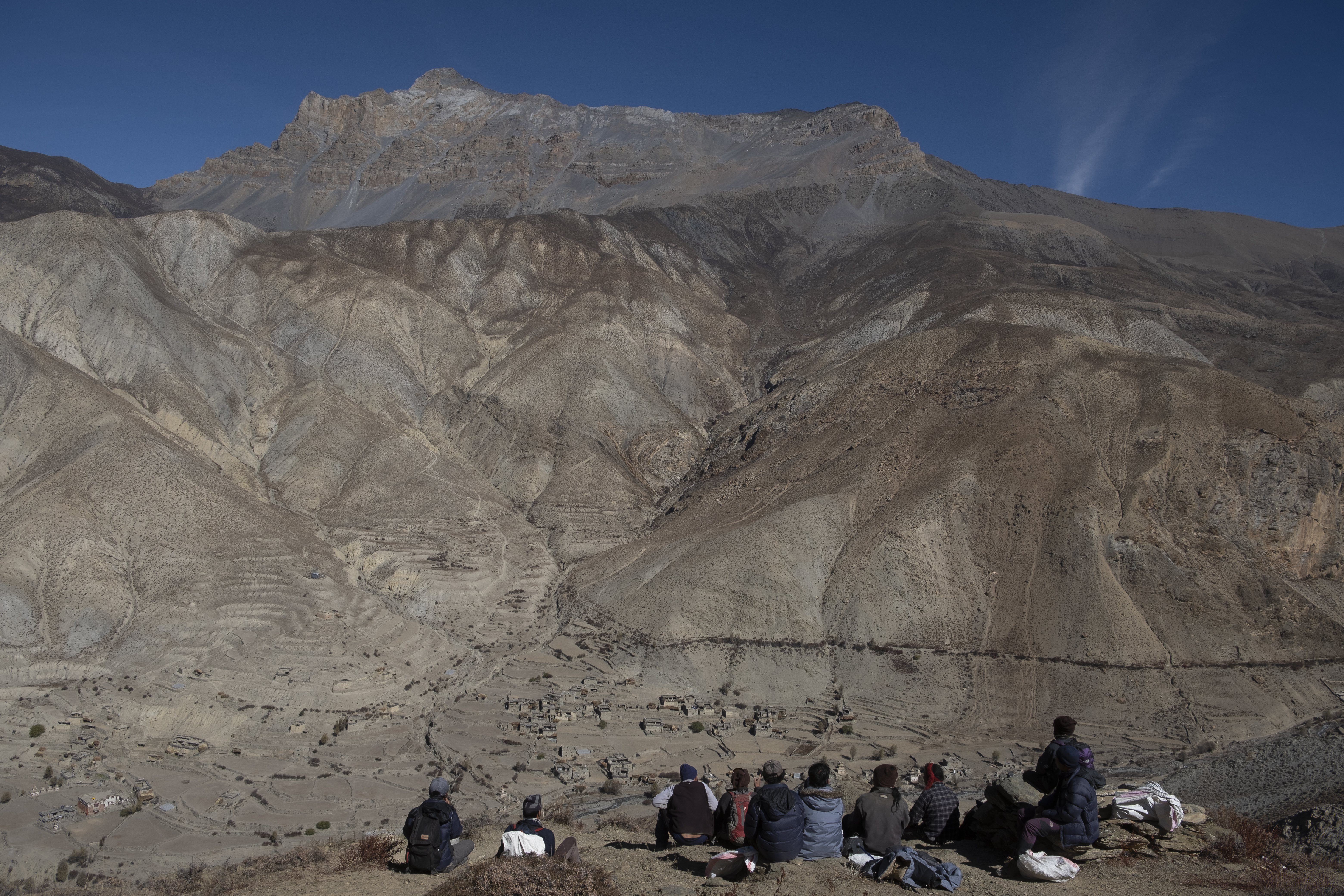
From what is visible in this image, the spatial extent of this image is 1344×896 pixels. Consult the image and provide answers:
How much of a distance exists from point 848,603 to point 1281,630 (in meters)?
20.6

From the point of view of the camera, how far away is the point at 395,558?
58.2m

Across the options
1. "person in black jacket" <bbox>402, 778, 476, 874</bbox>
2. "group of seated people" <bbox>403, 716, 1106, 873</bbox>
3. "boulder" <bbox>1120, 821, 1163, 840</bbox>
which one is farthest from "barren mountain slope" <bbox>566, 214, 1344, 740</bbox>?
"person in black jacket" <bbox>402, 778, 476, 874</bbox>

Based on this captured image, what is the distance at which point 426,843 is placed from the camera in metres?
14.1

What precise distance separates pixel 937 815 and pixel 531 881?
6.61 meters

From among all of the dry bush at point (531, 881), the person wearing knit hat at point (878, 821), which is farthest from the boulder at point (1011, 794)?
the dry bush at point (531, 881)

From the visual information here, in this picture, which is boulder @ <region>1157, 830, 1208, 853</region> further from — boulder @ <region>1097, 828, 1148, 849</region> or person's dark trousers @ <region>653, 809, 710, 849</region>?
person's dark trousers @ <region>653, 809, 710, 849</region>

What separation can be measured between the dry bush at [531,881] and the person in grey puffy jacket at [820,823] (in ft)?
9.30

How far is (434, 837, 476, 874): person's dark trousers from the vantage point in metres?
14.3

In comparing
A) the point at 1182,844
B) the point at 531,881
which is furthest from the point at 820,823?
the point at 1182,844

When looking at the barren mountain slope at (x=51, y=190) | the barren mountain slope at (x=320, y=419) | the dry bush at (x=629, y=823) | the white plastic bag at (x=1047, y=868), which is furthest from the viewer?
the barren mountain slope at (x=51, y=190)

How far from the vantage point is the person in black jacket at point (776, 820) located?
12.6m

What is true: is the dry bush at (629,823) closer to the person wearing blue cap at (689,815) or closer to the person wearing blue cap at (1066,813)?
the person wearing blue cap at (689,815)

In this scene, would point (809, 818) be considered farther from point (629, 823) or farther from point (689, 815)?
point (629, 823)

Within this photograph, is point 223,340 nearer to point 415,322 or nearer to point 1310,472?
point 415,322
